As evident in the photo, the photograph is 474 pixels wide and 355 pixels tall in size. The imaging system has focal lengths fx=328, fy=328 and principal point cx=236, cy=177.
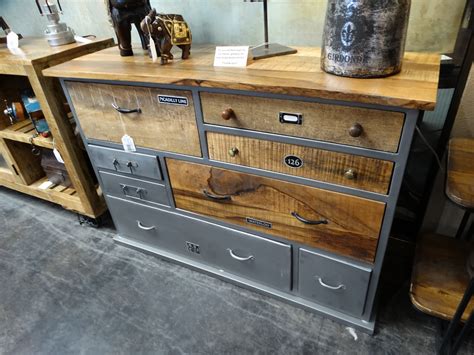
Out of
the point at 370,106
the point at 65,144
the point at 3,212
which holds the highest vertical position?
the point at 370,106

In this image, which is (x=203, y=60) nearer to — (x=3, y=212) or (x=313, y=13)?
(x=313, y=13)

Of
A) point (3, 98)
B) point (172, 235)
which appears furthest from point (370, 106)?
point (3, 98)

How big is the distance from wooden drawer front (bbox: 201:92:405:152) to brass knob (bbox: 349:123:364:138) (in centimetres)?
1

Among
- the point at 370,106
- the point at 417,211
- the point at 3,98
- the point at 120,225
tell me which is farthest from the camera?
the point at 3,98

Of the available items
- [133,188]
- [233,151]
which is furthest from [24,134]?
[233,151]

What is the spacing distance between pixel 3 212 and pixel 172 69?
5.22 feet

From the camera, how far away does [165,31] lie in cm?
97

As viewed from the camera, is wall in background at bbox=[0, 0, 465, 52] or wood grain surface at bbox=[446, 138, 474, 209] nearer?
wood grain surface at bbox=[446, 138, 474, 209]

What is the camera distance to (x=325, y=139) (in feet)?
2.67

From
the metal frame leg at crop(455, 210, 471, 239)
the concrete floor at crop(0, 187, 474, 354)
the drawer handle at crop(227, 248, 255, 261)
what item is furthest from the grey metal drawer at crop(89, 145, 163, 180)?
the metal frame leg at crop(455, 210, 471, 239)

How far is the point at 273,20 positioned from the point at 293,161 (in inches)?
25.4

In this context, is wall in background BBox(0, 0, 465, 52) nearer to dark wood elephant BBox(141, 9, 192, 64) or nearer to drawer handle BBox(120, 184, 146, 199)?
dark wood elephant BBox(141, 9, 192, 64)

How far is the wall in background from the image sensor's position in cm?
103

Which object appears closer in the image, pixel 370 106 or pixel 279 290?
pixel 370 106
